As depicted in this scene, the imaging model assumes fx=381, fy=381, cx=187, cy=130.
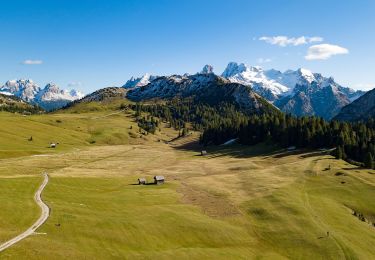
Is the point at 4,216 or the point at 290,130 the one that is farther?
the point at 290,130

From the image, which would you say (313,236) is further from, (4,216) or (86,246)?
(4,216)

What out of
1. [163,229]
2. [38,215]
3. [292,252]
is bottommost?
[292,252]

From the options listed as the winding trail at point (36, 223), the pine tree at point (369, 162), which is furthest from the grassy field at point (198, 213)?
the pine tree at point (369, 162)

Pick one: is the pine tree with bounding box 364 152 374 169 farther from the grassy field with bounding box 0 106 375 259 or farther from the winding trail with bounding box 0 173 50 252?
the winding trail with bounding box 0 173 50 252

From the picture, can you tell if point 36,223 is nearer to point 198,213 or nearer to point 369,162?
point 198,213

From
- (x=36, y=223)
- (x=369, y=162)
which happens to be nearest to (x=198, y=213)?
(x=36, y=223)

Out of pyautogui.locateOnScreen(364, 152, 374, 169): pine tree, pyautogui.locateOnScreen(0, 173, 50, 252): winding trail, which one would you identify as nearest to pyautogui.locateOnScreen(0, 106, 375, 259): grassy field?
pyautogui.locateOnScreen(0, 173, 50, 252): winding trail

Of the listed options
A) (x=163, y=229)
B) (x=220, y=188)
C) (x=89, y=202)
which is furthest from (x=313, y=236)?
(x=89, y=202)

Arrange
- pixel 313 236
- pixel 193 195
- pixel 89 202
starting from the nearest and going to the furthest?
1. pixel 313 236
2. pixel 89 202
3. pixel 193 195

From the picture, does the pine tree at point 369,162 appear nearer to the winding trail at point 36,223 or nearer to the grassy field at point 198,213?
the grassy field at point 198,213
